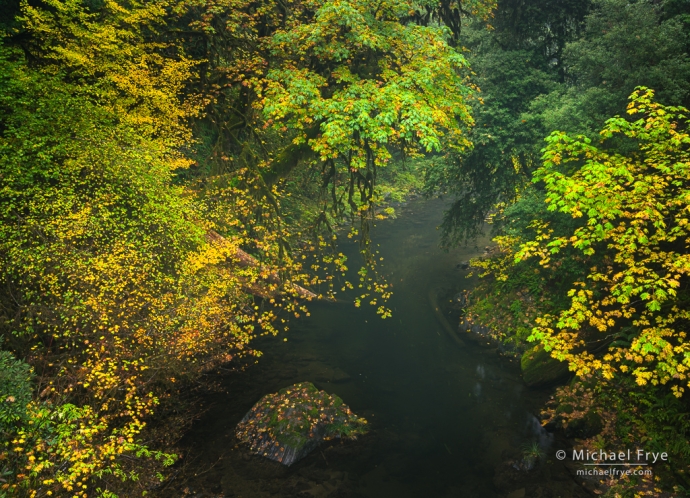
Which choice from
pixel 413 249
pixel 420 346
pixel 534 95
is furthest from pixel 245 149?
pixel 413 249

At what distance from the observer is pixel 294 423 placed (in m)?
11.1

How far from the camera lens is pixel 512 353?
1581 centimetres

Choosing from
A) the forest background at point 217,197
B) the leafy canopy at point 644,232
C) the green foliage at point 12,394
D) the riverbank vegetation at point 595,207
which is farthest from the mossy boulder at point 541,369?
the green foliage at point 12,394

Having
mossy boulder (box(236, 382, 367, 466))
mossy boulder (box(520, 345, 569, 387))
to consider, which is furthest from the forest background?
mossy boulder (box(236, 382, 367, 466))

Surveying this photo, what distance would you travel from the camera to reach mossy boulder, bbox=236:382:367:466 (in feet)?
34.9

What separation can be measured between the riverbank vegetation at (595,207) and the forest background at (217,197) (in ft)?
0.31

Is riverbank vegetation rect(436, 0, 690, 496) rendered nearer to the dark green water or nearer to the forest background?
the forest background

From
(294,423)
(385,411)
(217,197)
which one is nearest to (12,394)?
(294,423)

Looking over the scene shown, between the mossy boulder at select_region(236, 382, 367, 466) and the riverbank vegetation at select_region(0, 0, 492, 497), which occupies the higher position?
the riverbank vegetation at select_region(0, 0, 492, 497)

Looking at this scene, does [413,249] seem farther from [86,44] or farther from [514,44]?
[86,44]

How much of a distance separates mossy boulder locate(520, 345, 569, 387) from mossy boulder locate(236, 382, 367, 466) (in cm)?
662

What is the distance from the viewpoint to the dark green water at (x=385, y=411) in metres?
9.99

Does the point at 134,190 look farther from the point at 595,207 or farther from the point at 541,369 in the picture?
the point at 541,369

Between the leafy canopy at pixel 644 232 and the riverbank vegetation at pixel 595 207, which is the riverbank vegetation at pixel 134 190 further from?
the riverbank vegetation at pixel 595 207
